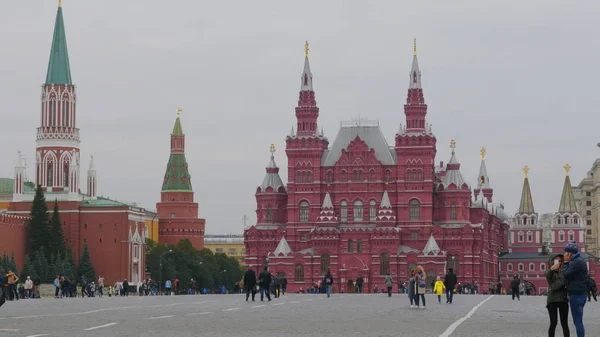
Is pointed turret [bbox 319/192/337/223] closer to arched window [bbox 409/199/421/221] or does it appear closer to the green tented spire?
arched window [bbox 409/199/421/221]

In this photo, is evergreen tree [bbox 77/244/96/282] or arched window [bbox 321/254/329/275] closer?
evergreen tree [bbox 77/244/96/282]

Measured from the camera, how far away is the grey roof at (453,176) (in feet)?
495

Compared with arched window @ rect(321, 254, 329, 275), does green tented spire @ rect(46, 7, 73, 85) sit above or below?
above

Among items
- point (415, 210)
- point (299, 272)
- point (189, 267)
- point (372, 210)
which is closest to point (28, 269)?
point (299, 272)

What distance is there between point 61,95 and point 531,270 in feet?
248

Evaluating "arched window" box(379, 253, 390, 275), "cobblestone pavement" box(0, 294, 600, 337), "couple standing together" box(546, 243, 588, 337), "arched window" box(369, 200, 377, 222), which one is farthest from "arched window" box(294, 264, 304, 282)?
"couple standing together" box(546, 243, 588, 337)

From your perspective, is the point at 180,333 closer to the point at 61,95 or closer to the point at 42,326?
the point at 42,326

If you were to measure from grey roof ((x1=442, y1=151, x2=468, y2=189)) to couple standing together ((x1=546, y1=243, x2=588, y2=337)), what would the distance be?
127 m

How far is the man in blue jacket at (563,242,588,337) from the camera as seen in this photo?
2352cm

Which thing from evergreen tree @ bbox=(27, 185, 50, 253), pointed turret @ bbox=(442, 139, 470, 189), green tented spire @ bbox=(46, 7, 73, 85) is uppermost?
green tented spire @ bbox=(46, 7, 73, 85)

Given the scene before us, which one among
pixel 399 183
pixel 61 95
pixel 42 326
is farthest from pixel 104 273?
pixel 42 326

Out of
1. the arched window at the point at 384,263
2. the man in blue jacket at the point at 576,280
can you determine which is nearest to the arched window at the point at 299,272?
the arched window at the point at 384,263

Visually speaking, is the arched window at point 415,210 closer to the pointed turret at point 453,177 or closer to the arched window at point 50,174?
the pointed turret at point 453,177

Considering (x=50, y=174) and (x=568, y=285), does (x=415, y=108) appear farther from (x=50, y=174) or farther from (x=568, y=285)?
(x=568, y=285)
